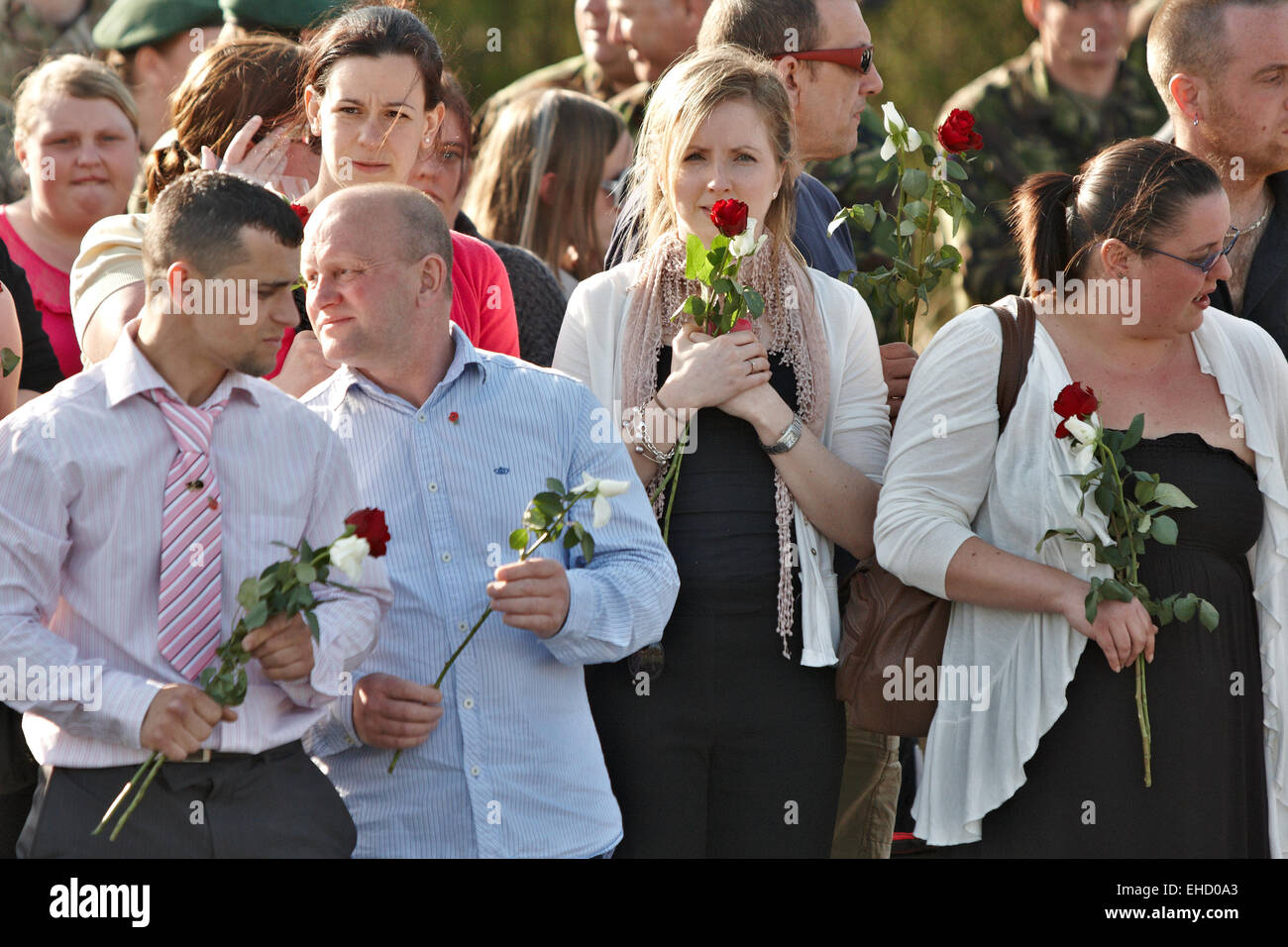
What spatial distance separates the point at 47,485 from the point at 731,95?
1787mm

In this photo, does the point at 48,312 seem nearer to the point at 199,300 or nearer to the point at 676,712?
the point at 199,300

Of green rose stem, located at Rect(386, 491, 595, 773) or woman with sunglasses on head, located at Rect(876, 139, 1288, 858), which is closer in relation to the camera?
green rose stem, located at Rect(386, 491, 595, 773)

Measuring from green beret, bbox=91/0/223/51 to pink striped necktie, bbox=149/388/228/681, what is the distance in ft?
10.8

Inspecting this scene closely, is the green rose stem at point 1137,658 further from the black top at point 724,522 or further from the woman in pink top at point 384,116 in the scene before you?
the woman in pink top at point 384,116

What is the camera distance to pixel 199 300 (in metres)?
3.16

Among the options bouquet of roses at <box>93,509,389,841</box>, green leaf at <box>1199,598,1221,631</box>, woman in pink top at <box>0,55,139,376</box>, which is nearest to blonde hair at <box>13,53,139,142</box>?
woman in pink top at <box>0,55,139,376</box>

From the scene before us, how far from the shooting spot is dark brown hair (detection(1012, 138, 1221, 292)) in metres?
3.75

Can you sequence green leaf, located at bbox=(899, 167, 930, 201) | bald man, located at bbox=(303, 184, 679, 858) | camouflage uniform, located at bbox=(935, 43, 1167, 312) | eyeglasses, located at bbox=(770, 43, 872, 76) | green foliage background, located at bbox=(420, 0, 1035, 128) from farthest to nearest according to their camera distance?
1. green foliage background, located at bbox=(420, 0, 1035, 128)
2. camouflage uniform, located at bbox=(935, 43, 1167, 312)
3. eyeglasses, located at bbox=(770, 43, 872, 76)
4. green leaf, located at bbox=(899, 167, 930, 201)
5. bald man, located at bbox=(303, 184, 679, 858)

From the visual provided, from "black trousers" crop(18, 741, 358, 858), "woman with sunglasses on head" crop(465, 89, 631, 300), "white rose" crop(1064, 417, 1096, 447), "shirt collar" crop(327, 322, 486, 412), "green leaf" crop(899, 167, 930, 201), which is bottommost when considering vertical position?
"black trousers" crop(18, 741, 358, 858)

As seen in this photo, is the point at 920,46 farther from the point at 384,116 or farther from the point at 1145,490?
the point at 1145,490

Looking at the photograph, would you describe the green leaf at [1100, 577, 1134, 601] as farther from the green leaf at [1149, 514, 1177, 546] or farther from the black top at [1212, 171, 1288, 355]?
the black top at [1212, 171, 1288, 355]

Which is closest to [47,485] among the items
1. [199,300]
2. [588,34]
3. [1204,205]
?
[199,300]

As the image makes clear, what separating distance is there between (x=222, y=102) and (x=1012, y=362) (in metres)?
2.02

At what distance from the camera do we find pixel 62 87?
16.1ft
